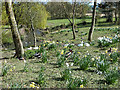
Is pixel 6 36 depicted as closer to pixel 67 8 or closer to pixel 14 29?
pixel 14 29

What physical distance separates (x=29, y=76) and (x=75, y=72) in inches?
60.9

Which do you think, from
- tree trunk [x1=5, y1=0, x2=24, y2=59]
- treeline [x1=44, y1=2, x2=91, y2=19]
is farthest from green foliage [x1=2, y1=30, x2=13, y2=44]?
treeline [x1=44, y1=2, x2=91, y2=19]

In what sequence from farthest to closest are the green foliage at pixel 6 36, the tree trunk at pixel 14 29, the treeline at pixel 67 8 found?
the treeline at pixel 67 8 → the green foliage at pixel 6 36 → the tree trunk at pixel 14 29

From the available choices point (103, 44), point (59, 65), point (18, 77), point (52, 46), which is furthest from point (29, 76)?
point (103, 44)

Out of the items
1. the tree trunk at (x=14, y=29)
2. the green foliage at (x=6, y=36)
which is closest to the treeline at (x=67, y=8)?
the green foliage at (x=6, y=36)

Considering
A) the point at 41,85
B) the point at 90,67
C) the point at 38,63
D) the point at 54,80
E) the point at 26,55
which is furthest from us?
the point at 26,55

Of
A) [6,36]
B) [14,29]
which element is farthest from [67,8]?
[14,29]

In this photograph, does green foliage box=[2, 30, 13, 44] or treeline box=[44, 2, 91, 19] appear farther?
treeline box=[44, 2, 91, 19]

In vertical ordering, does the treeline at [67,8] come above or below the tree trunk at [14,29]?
above

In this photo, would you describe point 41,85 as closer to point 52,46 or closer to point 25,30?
point 52,46

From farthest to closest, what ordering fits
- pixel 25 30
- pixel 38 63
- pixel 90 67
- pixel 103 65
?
pixel 25 30, pixel 38 63, pixel 90 67, pixel 103 65

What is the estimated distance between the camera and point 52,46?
360 inches

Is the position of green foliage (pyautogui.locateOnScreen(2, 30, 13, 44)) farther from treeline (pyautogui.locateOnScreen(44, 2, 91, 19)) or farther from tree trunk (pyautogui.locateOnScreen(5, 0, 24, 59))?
treeline (pyautogui.locateOnScreen(44, 2, 91, 19))

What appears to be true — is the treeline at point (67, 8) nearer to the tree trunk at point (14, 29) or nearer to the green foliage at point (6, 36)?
the green foliage at point (6, 36)
